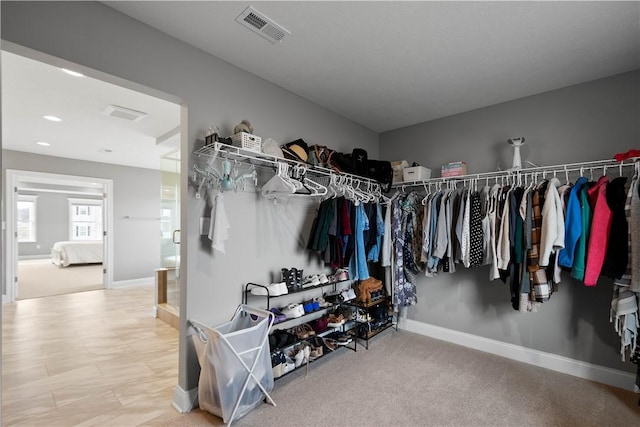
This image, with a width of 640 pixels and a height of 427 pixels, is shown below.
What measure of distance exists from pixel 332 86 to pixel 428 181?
1471mm

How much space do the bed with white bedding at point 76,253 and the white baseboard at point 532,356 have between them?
8.92 metres

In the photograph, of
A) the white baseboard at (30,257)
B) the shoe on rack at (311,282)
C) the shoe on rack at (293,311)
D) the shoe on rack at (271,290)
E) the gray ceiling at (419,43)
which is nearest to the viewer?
the gray ceiling at (419,43)

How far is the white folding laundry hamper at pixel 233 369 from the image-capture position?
2123 millimetres

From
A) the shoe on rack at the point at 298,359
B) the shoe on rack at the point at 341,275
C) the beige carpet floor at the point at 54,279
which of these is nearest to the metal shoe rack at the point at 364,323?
the shoe on rack at the point at 341,275

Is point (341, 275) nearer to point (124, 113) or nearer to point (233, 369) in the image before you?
point (233, 369)

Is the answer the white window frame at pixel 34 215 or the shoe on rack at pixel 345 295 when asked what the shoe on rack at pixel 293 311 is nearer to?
the shoe on rack at pixel 345 295

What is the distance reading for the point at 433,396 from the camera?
8.30 ft

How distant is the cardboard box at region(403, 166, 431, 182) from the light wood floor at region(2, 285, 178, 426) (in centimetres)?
307

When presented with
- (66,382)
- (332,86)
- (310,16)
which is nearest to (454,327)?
(332,86)

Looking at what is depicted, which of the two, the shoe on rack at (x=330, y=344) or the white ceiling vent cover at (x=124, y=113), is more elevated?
the white ceiling vent cover at (x=124, y=113)

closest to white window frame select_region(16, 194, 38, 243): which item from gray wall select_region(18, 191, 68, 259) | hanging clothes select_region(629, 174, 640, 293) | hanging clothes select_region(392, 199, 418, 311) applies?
gray wall select_region(18, 191, 68, 259)

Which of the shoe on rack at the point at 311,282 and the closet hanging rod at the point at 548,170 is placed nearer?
the closet hanging rod at the point at 548,170

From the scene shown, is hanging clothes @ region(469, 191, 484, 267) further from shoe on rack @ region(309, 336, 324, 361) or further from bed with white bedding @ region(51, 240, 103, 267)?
bed with white bedding @ region(51, 240, 103, 267)

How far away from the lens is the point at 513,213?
2.83 metres
